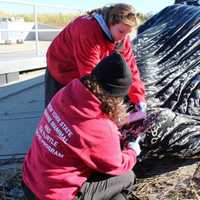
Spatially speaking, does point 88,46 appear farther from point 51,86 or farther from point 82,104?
point 82,104

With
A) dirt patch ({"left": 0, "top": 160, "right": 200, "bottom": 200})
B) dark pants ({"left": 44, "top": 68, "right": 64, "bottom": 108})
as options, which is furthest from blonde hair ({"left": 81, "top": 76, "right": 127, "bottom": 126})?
dark pants ({"left": 44, "top": 68, "right": 64, "bottom": 108})

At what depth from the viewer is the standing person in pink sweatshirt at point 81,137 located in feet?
8.16

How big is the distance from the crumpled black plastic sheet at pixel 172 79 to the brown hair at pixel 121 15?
0.75m

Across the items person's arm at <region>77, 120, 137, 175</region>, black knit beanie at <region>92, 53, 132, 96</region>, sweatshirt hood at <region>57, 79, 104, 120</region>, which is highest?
black knit beanie at <region>92, 53, 132, 96</region>

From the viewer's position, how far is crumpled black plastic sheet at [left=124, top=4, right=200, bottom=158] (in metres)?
3.77

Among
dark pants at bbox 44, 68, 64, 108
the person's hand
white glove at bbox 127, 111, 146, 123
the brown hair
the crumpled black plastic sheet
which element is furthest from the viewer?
dark pants at bbox 44, 68, 64, 108

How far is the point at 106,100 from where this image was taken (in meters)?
2.47

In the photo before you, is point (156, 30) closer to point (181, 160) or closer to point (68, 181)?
point (181, 160)

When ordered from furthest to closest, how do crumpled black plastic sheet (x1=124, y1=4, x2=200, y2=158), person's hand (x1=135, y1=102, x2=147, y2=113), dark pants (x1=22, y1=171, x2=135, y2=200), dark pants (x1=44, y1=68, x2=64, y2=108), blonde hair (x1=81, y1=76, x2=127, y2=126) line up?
dark pants (x1=44, y1=68, x2=64, y2=108) < crumpled black plastic sheet (x1=124, y1=4, x2=200, y2=158) < person's hand (x1=135, y1=102, x2=147, y2=113) < dark pants (x1=22, y1=171, x2=135, y2=200) < blonde hair (x1=81, y1=76, x2=127, y2=126)

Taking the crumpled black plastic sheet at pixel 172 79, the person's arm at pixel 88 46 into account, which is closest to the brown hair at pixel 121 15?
the person's arm at pixel 88 46

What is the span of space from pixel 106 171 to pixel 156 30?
2.36m

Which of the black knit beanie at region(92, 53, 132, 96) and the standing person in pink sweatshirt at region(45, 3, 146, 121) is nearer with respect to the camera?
the black knit beanie at region(92, 53, 132, 96)

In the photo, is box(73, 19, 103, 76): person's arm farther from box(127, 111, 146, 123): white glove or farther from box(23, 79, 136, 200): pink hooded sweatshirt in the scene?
box(23, 79, 136, 200): pink hooded sweatshirt

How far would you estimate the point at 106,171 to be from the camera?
268 centimetres
